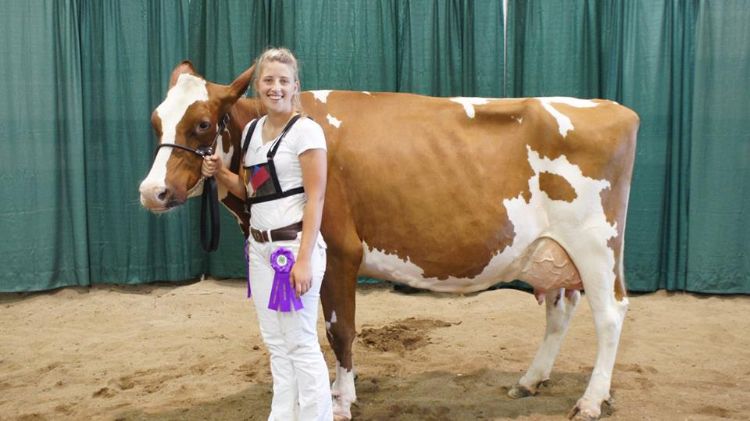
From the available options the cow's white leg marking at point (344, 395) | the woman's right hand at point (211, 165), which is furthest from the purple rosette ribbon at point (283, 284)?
the cow's white leg marking at point (344, 395)

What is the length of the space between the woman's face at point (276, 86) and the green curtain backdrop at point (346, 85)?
323cm

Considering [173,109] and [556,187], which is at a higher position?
[173,109]

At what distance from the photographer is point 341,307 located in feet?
9.20

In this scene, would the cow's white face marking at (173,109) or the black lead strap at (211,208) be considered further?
the black lead strap at (211,208)

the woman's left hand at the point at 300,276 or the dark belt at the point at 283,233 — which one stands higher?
the dark belt at the point at 283,233

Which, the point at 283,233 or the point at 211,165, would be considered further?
the point at 211,165

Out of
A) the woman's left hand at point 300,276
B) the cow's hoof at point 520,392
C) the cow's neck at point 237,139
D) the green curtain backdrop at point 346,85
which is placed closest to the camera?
the woman's left hand at point 300,276

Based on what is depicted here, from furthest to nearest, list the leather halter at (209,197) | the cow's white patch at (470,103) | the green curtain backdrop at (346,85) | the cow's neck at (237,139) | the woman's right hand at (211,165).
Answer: the green curtain backdrop at (346,85), the cow's white patch at (470,103), the cow's neck at (237,139), the leather halter at (209,197), the woman's right hand at (211,165)

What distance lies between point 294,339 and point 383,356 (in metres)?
1.74

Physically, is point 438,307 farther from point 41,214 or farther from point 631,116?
point 41,214

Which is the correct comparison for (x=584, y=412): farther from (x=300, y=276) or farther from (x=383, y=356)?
(x=300, y=276)

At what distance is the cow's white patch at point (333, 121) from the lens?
2906 millimetres

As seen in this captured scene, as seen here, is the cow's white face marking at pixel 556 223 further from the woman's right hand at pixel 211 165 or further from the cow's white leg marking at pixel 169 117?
the cow's white leg marking at pixel 169 117

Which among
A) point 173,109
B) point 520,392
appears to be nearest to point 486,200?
point 520,392
